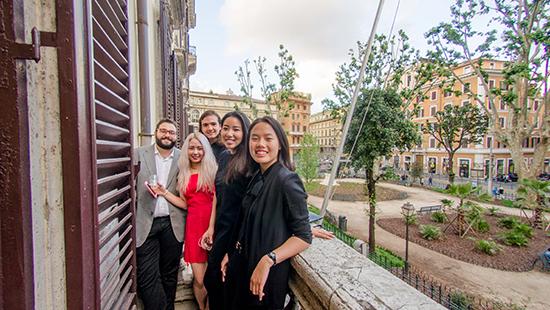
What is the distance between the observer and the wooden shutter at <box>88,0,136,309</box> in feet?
3.62

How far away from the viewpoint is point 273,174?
5.34ft

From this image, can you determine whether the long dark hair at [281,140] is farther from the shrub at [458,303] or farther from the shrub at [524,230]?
the shrub at [524,230]

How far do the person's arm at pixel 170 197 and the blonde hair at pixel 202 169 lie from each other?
70 millimetres

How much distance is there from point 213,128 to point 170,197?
33.4 inches

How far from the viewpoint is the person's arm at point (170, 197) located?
223 centimetres

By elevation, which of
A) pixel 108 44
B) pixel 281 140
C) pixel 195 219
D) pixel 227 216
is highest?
pixel 108 44

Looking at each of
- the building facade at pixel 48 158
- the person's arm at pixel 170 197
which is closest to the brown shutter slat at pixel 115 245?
the building facade at pixel 48 158

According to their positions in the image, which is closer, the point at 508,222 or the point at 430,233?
the point at 430,233

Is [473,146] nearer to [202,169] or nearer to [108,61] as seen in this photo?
[202,169]

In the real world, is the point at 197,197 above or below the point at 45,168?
below

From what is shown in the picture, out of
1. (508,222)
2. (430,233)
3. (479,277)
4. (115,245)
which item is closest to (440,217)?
(508,222)

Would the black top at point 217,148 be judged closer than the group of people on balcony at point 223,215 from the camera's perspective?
No

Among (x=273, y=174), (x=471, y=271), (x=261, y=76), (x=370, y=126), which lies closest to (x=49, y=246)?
(x=273, y=174)

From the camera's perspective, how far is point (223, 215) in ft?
6.51
